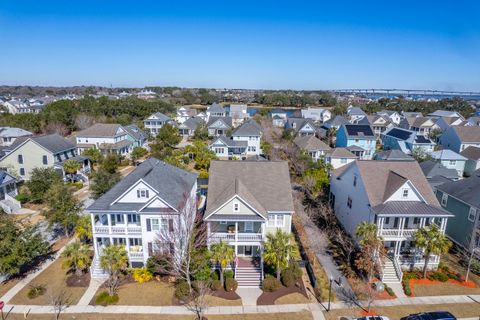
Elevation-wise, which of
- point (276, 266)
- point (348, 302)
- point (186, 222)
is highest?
point (186, 222)

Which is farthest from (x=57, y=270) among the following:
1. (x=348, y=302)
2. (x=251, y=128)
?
(x=251, y=128)

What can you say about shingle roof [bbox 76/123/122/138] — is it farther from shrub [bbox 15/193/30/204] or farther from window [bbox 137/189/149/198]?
window [bbox 137/189/149/198]

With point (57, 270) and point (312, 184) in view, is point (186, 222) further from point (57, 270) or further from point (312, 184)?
point (312, 184)

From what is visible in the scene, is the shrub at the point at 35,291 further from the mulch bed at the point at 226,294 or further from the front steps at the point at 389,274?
the front steps at the point at 389,274

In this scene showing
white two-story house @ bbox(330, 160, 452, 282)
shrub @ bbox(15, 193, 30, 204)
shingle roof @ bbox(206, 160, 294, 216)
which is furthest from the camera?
shrub @ bbox(15, 193, 30, 204)

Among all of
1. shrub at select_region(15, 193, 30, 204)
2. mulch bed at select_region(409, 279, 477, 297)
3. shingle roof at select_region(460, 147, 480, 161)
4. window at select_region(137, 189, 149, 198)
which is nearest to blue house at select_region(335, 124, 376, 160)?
shingle roof at select_region(460, 147, 480, 161)
